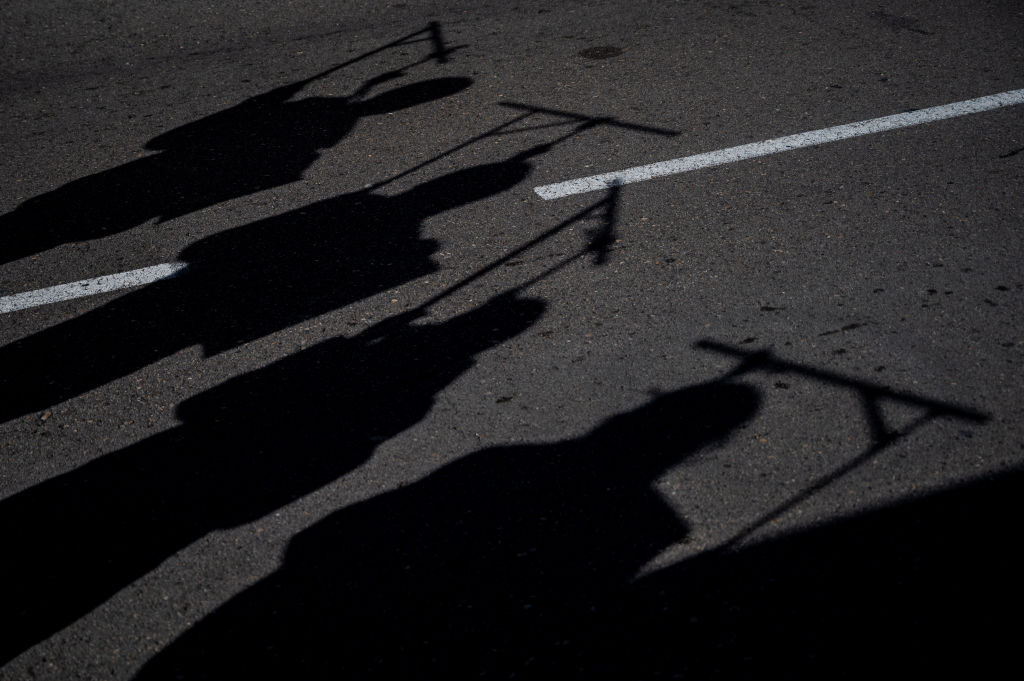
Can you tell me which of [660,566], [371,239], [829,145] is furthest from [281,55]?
[660,566]

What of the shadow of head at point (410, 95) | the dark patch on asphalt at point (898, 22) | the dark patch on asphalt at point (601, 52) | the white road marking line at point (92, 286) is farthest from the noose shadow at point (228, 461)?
the dark patch on asphalt at point (898, 22)

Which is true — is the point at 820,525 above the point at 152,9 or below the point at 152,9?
below

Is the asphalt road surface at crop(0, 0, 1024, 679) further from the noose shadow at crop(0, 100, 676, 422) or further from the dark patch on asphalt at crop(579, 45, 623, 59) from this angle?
the dark patch on asphalt at crop(579, 45, 623, 59)

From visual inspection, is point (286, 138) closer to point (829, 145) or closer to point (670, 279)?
point (670, 279)

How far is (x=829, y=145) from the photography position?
17.7 feet

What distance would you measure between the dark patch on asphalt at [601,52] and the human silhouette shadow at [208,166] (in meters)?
1.04

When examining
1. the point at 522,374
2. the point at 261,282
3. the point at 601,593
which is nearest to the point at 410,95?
the point at 261,282

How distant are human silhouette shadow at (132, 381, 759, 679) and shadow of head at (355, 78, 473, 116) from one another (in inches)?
150

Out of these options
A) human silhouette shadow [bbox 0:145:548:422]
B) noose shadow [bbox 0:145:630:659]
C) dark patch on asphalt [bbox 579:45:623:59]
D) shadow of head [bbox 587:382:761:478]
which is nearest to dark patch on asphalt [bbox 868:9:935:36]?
dark patch on asphalt [bbox 579:45:623:59]

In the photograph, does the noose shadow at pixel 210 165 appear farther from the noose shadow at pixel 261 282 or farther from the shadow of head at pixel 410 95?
the noose shadow at pixel 261 282

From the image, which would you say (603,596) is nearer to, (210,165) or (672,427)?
(672,427)

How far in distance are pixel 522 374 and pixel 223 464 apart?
1.29 meters

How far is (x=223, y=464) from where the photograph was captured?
3432 millimetres

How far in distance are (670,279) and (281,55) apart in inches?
187
